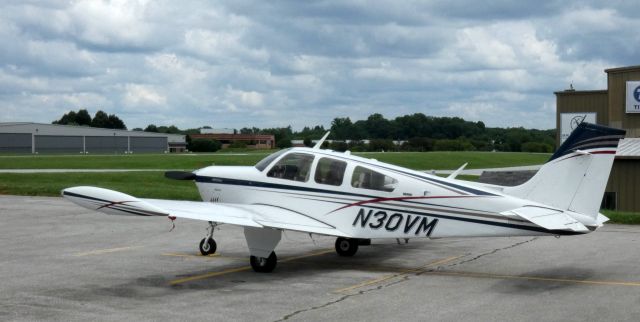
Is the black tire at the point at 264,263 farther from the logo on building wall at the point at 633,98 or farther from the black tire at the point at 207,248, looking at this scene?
the logo on building wall at the point at 633,98

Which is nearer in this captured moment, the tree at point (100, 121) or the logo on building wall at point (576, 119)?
the logo on building wall at point (576, 119)

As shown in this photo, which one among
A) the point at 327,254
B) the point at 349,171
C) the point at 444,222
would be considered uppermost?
the point at 349,171

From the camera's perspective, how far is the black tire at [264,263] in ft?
43.8

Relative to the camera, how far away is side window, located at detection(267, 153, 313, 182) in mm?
14109

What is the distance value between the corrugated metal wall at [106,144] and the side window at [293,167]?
100357 millimetres

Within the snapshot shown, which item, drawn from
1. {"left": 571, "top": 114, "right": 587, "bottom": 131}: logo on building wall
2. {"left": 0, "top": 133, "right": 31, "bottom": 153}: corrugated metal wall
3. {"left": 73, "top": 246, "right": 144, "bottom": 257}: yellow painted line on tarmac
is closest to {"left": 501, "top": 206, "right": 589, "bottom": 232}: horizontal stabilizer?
{"left": 73, "top": 246, "right": 144, "bottom": 257}: yellow painted line on tarmac

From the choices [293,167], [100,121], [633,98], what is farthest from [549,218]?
[100,121]

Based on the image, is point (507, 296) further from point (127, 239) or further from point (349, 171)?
point (127, 239)

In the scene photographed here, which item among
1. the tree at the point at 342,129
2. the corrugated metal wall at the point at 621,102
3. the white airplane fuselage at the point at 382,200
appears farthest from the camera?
the tree at the point at 342,129

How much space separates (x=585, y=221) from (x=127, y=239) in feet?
35.0

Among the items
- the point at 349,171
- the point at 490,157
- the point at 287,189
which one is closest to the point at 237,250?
the point at 287,189

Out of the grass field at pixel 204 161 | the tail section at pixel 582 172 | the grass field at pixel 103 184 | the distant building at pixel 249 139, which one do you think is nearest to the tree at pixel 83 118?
the distant building at pixel 249 139

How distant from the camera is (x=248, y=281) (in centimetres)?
1259

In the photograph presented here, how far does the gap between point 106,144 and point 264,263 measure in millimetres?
104504
